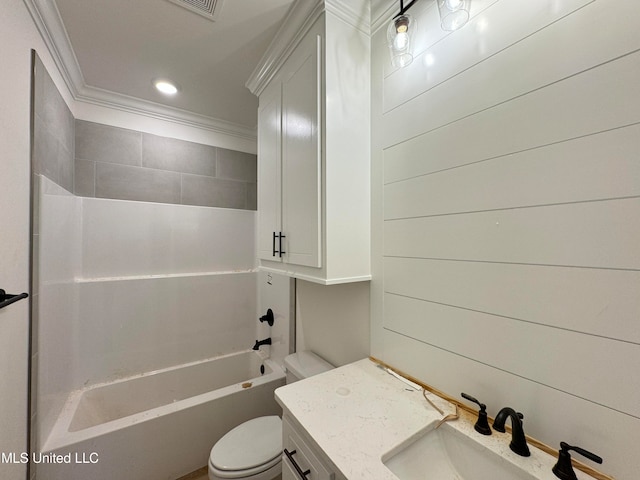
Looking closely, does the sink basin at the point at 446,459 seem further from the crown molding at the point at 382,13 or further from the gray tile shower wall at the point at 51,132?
the gray tile shower wall at the point at 51,132

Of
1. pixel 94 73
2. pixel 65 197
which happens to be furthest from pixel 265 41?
pixel 65 197

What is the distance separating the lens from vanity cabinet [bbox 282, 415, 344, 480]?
684 millimetres

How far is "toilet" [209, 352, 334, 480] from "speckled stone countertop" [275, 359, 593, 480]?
47cm

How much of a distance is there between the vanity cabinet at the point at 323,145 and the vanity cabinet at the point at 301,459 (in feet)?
1.73

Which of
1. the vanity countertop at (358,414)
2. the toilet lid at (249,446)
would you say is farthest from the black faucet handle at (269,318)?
the vanity countertop at (358,414)

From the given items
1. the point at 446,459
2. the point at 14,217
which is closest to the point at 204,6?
the point at 14,217

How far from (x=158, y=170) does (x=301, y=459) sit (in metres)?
2.19

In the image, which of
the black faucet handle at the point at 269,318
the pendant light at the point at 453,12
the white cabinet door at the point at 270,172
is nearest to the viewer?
the pendant light at the point at 453,12

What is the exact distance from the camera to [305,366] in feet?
4.70

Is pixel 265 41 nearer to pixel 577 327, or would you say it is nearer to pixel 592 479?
pixel 577 327

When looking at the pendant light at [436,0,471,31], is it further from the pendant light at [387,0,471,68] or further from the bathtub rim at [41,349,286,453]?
the bathtub rim at [41,349,286,453]

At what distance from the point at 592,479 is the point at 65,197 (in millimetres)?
2554

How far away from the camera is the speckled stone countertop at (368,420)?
0.62 meters

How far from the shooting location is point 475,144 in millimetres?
815
